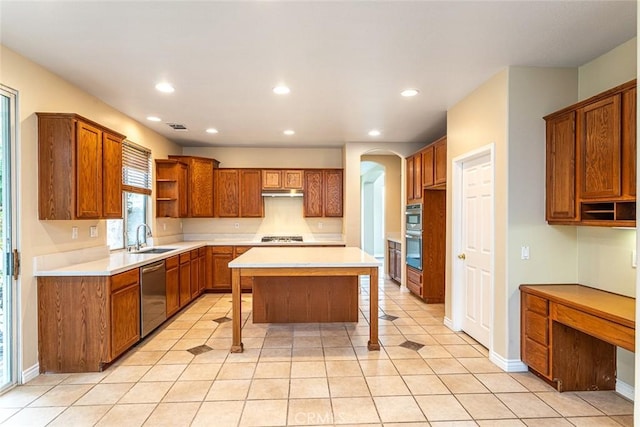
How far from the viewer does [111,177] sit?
3619 millimetres

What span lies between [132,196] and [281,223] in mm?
2677

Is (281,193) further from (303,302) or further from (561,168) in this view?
(561,168)

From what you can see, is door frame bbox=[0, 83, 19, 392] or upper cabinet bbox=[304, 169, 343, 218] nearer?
door frame bbox=[0, 83, 19, 392]

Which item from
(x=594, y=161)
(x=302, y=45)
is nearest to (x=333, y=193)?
(x=302, y=45)

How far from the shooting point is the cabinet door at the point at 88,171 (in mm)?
3105

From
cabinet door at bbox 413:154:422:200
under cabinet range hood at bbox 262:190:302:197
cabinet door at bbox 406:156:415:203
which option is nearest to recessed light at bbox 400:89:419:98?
cabinet door at bbox 413:154:422:200

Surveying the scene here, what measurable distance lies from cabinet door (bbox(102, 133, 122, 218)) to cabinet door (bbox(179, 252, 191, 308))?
55.9 inches

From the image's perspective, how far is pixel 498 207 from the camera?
10.6ft

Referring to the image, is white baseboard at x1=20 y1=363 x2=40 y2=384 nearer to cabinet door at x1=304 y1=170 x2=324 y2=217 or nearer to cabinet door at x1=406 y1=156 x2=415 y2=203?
cabinet door at x1=304 y1=170 x2=324 y2=217

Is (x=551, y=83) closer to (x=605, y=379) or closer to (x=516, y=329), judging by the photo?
(x=516, y=329)

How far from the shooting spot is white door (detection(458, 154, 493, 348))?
11.4 feet

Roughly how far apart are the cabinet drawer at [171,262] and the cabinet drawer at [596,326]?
162 inches

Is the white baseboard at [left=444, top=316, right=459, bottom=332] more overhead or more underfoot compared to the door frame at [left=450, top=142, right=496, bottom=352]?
more underfoot

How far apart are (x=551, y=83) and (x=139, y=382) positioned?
4.39m
